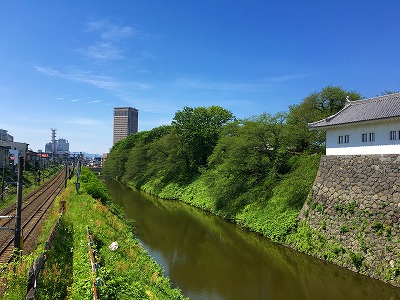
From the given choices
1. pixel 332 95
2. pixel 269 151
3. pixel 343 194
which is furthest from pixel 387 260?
pixel 332 95

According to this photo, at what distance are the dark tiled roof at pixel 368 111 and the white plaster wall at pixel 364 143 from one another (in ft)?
1.60

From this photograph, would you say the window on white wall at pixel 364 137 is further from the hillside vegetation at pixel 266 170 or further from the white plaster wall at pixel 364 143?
the hillside vegetation at pixel 266 170

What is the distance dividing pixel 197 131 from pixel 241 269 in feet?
115

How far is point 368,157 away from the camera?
19.2 metres

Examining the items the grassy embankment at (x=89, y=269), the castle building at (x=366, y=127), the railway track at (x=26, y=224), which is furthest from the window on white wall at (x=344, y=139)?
the railway track at (x=26, y=224)

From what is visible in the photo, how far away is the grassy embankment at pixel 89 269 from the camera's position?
9.35 meters

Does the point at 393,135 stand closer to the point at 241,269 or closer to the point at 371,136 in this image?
the point at 371,136

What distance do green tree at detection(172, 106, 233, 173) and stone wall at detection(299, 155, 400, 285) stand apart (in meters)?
29.7

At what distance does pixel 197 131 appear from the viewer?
5184 cm

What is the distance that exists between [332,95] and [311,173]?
12.9 metres

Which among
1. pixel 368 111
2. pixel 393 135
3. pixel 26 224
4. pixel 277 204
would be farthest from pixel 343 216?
pixel 26 224

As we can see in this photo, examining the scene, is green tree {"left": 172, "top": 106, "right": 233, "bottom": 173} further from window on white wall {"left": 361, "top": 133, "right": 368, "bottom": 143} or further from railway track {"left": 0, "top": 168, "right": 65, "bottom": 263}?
window on white wall {"left": 361, "top": 133, "right": 368, "bottom": 143}

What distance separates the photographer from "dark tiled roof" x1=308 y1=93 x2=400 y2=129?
718 inches

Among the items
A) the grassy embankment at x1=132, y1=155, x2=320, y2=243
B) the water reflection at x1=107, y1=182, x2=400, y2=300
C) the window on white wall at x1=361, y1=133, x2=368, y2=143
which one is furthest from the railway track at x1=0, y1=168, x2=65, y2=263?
the window on white wall at x1=361, y1=133, x2=368, y2=143
